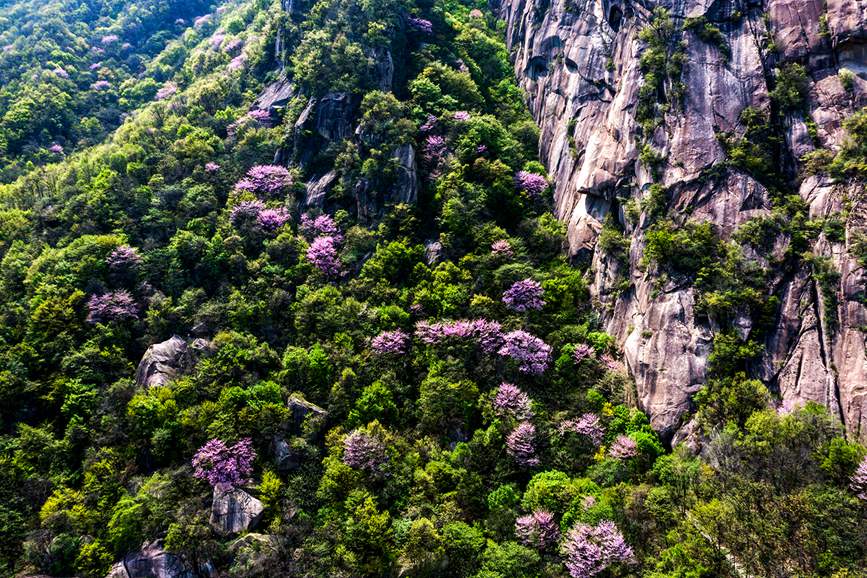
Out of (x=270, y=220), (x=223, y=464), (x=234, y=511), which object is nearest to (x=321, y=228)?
(x=270, y=220)

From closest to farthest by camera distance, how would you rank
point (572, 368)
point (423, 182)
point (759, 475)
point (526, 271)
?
point (759, 475), point (572, 368), point (526, 271), point (423, 182)

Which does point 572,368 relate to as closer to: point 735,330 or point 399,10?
point 735,330

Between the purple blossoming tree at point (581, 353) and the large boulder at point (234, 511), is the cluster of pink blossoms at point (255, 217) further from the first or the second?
the purple blossoming tree at point (581, 353)

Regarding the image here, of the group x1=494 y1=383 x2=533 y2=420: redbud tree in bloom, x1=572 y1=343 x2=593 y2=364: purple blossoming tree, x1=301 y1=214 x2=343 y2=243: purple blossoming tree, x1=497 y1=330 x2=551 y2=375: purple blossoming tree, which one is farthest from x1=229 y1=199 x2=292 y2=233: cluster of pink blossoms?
x1=572 y1=343 x2=593 y2=364: purple blossoming tree

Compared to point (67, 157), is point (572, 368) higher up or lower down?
lower down

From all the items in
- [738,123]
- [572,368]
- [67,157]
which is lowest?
[572,368]

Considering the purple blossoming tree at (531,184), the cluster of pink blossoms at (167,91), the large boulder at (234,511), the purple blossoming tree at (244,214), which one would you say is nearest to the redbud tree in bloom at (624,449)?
the large boulder at (234,511)

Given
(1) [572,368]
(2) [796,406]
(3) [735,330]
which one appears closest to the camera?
(2) [796,406]

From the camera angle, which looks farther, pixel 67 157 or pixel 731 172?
pixel 67 157

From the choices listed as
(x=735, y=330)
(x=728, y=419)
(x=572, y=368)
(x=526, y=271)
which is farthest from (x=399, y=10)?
(x=728, y=419)
